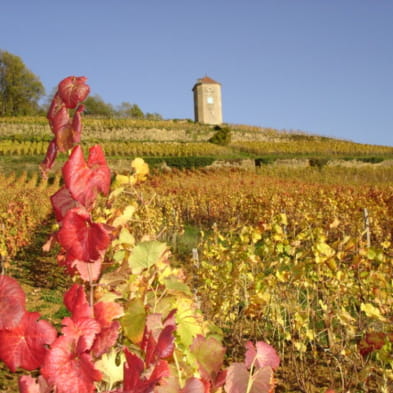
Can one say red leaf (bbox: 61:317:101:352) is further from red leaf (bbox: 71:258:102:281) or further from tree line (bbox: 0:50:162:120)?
tree line (bbox: 0:50:162:120)

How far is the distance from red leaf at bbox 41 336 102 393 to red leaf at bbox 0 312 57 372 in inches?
0.6

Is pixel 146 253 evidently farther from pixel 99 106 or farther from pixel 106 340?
pixel 99 106

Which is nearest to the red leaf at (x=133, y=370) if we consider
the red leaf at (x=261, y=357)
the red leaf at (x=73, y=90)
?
the red leaf at (x=261, y=357)

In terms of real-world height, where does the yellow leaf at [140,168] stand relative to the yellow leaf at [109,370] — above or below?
above

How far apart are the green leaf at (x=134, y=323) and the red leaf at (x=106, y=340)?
14 centimetres

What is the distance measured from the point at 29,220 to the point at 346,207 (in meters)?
6.88

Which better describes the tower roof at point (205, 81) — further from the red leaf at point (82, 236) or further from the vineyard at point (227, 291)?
the red leaf at point (82, 236)

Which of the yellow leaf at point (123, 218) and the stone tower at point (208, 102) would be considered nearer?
the yellow leaf at point (123, 218)

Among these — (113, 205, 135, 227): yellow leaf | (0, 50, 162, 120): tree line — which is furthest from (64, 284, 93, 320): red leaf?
(0, 50, 162, 120): tree line

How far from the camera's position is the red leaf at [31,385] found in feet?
2.24

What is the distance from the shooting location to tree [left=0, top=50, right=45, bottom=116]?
4531 centimetres

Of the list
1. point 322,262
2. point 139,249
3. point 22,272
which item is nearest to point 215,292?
point 322,262

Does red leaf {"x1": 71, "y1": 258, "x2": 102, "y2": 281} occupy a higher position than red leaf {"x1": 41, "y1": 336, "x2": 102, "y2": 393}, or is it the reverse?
red leaf {"x1": 71, "y1": 258, "x2": 102, "y2": 281}

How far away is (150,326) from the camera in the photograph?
28.9 inches
